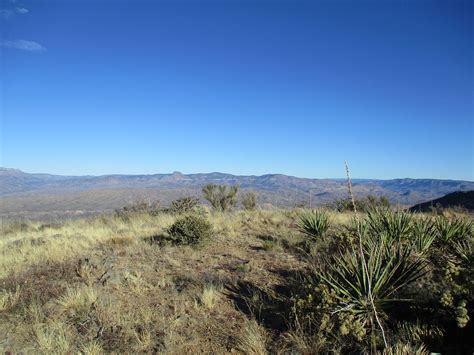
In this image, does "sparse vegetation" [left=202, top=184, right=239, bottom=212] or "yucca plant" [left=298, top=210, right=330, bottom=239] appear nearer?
"yucca plant" [left=298, top=210, right=330, bottom=239]

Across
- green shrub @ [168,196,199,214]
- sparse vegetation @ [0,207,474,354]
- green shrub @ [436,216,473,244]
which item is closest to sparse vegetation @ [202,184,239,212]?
green shrub @ [168,196,199,214]

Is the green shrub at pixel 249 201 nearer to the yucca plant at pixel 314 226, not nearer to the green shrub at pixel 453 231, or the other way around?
the yucca plant at pixel 314 226

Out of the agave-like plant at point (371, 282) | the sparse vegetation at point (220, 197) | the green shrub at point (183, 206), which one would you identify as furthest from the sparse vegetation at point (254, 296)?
the sparse vegetation at point (220, 197)

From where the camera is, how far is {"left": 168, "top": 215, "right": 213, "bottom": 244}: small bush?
9.05m

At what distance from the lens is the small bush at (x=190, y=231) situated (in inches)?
356

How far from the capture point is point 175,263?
755 cm

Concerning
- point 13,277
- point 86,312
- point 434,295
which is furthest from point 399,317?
point 13,277

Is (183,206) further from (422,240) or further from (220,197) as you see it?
(422,240)

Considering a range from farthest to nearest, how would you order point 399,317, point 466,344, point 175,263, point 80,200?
1. point 80,200
2. point 175,263
3. point 399,317
4. point 466,344

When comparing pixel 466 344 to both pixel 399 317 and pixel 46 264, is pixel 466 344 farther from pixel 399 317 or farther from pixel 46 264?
pixel 46 264

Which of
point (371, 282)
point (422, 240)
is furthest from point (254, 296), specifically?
point (422, 240)

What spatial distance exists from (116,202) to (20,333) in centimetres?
8564

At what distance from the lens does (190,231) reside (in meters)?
9.10

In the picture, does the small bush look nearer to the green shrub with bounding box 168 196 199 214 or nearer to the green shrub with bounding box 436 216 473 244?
the green shrub with bounding box 436 216 473 244
